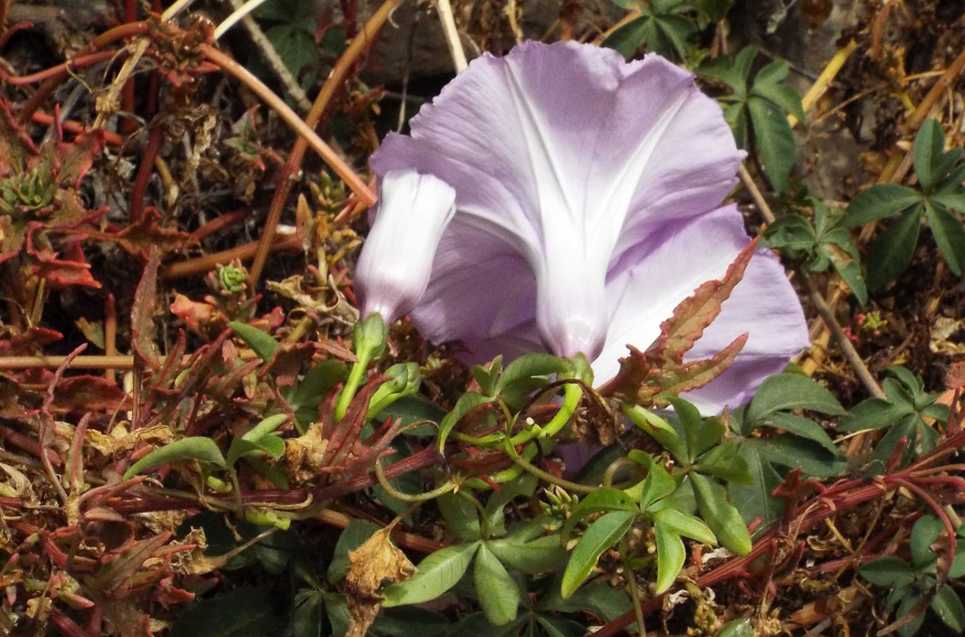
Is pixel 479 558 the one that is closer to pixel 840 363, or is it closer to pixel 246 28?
pixel 840 363

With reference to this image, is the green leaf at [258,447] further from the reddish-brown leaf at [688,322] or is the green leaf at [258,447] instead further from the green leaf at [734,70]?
the green leaf at [734,70]

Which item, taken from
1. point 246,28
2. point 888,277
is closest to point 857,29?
point 888,277

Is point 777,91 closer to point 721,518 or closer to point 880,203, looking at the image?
point 880,203

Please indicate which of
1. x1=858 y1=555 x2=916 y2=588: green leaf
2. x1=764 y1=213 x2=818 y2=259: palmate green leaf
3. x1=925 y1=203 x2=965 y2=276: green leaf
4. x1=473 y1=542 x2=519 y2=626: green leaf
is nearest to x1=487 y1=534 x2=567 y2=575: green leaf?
A: x1=473 y1=542 x2=519 y2=626: green leaf

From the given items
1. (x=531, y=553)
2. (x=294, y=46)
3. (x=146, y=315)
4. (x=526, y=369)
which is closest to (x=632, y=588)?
(x=531, y=553)

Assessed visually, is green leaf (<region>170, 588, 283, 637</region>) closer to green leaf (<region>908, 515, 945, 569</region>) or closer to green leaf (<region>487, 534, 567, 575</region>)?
green leaf (<region>487, 534, 567, 575</region>)
